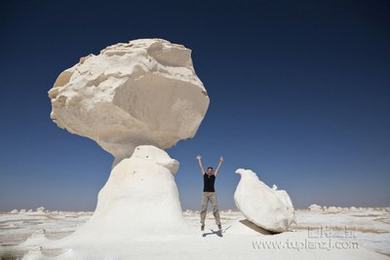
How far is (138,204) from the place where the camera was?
987 centimetres

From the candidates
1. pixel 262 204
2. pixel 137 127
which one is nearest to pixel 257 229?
pixel 262 204

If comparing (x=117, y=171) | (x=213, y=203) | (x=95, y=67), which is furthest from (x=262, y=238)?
(x=95, y=67)

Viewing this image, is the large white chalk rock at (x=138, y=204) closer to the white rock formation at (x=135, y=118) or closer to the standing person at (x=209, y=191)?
the white rock formation at (x=135, y=118)

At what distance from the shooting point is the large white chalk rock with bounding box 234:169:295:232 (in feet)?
31.1

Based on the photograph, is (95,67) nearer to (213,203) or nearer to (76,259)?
(213,203)

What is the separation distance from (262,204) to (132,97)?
16.9 feet

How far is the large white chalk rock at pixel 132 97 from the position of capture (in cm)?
1050

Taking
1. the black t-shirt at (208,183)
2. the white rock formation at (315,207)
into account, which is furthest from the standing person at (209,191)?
the white rock formation at (315,207)

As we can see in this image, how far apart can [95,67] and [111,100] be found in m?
1.27

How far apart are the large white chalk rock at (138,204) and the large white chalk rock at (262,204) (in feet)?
6.01

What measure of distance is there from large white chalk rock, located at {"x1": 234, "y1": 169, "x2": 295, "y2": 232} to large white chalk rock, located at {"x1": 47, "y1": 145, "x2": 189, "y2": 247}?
1830 millimetres


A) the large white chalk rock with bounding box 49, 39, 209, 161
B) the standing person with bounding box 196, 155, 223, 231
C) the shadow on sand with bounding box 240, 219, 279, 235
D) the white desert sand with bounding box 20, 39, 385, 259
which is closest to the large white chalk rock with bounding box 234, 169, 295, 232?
the shadow on sand with bounding box 240, 219, 279, 235

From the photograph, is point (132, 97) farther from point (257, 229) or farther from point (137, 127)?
point (257, 229)

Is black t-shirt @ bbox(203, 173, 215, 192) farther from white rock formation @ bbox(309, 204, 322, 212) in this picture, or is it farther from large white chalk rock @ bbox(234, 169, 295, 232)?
white rock formation @ bbox(309, 204, 322, 212)
